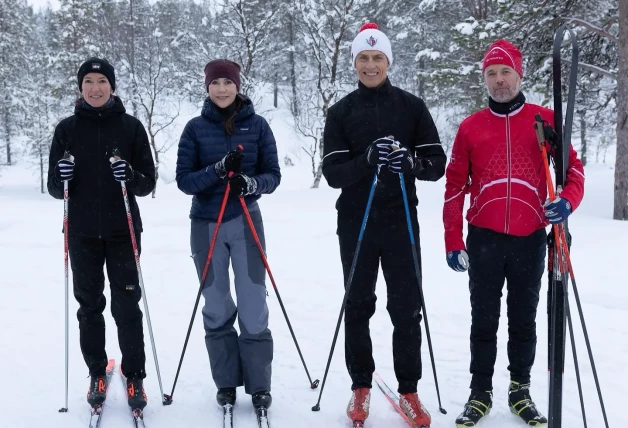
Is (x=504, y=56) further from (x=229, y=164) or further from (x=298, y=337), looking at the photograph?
(x=298, y=337)

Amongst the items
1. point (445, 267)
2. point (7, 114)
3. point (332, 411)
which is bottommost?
point (332, 411)

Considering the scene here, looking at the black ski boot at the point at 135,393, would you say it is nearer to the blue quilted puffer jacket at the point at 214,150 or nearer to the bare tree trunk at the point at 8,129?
the blue quilted puffer jacket at the point at 214,150

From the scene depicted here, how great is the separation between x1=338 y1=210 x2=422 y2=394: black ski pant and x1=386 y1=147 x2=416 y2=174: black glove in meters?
0.38

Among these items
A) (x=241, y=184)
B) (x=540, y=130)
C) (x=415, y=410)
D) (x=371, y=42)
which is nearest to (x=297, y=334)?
(x=415, y=410)

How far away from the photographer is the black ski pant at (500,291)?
3.12 meters

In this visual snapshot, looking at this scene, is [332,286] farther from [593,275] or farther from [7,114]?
[7,114]

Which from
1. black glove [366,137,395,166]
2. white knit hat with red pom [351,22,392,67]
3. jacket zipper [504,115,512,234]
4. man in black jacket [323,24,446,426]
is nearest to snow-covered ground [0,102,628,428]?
man in black jacket [323,24,446,426]

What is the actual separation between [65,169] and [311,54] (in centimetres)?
2067

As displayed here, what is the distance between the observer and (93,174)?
3.37 metres

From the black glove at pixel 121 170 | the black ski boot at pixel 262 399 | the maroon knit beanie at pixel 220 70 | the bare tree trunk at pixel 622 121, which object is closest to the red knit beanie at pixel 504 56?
the maroon knit beanie at pixel 220 70

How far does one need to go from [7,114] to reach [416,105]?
40539 millimetres

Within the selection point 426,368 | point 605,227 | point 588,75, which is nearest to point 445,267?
point 426,368

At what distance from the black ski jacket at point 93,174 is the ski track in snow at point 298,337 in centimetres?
128

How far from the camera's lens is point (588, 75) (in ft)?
39.5
